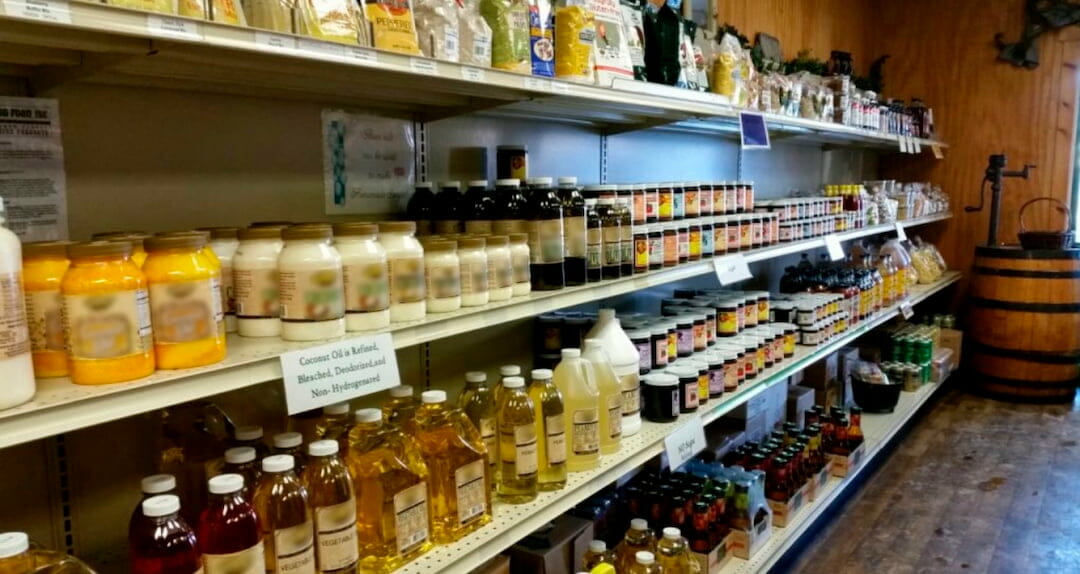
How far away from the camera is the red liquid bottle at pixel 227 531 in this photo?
A: 1.03 meters

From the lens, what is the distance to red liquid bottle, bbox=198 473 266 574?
1028 mm

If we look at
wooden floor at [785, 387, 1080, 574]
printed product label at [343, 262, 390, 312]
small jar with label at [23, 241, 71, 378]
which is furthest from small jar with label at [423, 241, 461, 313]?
wooden floor at [785, 387, 1080, 574]

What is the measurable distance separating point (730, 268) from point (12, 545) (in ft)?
6.21

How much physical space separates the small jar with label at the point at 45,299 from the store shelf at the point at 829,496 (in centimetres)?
187

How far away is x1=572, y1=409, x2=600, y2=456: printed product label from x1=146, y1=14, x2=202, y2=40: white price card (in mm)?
1102

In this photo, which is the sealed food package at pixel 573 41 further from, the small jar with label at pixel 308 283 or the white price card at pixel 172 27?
the white price card at pixel 172 27

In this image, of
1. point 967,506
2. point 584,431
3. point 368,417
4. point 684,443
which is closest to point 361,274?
point 368,417

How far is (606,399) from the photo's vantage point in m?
1.78

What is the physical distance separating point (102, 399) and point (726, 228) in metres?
1.88

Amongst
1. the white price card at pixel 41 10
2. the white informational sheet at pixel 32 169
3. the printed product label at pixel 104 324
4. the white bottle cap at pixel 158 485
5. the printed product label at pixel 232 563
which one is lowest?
the printed product label at pixel 232 563

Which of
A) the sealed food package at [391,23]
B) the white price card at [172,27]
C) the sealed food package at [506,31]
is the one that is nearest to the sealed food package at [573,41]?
the sealed food package at [506,31]

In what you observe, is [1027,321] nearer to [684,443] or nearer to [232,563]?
[684,443]

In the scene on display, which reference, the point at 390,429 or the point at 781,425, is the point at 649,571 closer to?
the point at 390,429

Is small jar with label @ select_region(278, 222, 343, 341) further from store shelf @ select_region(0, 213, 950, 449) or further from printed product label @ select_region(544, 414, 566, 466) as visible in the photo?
printed product label @ select_region(544, 414, 566, 466)
